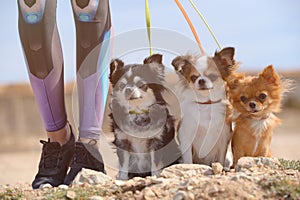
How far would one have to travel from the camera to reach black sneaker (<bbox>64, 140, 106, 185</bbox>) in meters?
5.04

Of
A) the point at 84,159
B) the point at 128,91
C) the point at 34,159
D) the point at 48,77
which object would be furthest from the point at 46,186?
the point at 34,159

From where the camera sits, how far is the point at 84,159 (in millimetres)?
5070

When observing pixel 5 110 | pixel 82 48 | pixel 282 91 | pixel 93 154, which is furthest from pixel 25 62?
pixel 5 110

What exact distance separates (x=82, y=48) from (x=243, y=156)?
1.61 m

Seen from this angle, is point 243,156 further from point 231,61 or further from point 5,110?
point 5,110

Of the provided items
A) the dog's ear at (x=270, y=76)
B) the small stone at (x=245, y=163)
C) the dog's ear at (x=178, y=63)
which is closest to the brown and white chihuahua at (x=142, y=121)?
the dog's ear at (x=178, y=63)

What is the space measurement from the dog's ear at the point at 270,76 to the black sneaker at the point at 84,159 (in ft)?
5.00

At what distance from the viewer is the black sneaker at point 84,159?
5.04 metres

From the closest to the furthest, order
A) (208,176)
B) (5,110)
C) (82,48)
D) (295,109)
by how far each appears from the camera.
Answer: (208,176) < (82,48) < (5,110) < (295,109)

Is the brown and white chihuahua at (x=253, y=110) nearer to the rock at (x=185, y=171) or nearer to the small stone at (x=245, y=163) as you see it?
the small stone at (x=245, y=163)

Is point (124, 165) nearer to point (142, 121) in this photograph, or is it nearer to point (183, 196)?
point (142, 121)

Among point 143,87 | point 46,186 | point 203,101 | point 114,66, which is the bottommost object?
point 46,186

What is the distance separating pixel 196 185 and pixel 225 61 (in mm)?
1471

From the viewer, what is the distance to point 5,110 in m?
24.7
